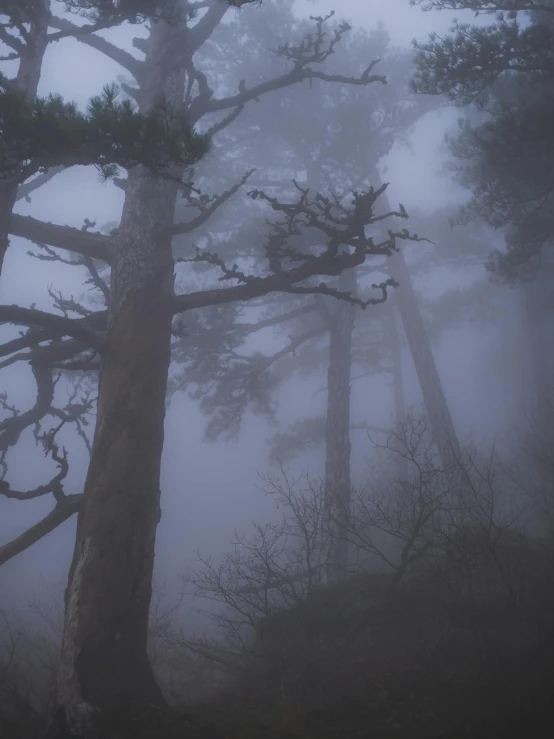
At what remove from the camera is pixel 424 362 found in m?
15.3

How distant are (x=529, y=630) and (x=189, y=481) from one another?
47.2 m

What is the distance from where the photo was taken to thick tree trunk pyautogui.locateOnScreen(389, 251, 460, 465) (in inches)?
545

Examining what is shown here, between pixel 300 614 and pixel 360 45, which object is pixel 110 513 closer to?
pixel 300 614

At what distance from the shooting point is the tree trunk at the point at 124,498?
163 inches

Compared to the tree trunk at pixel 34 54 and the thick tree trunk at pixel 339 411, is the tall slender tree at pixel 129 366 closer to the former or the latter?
the tree trunk at pixel 34 54

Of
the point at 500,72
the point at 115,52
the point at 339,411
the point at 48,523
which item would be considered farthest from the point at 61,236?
the point at 500,72

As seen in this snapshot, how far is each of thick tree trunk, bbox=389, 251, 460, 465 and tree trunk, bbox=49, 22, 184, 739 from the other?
30.4 feet

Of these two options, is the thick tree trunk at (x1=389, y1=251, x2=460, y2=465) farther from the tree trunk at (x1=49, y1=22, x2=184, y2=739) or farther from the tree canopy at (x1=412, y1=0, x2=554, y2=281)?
the tree trunk at (x1=49, y1=22, x2=184, y2=739)

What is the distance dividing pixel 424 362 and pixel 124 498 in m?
12.1

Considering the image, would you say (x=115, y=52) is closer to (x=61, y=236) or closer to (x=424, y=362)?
(x=61, y=236)

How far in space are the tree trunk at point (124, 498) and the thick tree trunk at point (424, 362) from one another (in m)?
9.28

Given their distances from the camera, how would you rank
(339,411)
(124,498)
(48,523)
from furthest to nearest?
(339,411)
(48,523)
(124,498)

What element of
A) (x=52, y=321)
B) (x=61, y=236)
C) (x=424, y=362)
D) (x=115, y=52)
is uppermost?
(x=115, y=52)

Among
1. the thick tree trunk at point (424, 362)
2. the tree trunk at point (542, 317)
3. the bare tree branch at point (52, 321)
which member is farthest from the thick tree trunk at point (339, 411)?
the tree trunk at point (542, 317)
